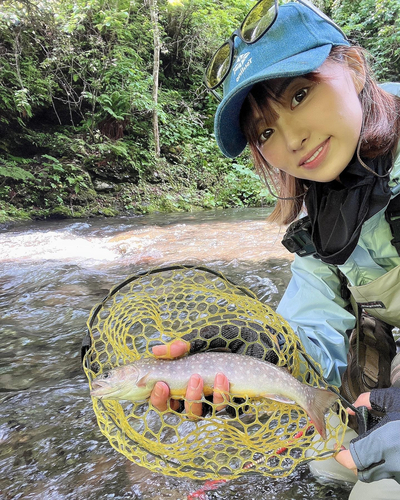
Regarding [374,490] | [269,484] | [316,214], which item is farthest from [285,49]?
[269,484]

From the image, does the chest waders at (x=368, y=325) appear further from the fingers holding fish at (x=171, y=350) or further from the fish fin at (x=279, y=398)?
the fingers holding fish at (x=171, y=350)

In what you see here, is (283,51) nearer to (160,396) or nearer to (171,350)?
(171,350)

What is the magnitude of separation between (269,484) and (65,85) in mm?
13496

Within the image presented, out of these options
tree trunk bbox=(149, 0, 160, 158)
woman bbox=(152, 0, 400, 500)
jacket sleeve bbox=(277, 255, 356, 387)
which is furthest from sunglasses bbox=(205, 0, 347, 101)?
tree trunk bbox=(149, 0, 160, 158)

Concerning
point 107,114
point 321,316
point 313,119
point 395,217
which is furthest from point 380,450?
point 107,114

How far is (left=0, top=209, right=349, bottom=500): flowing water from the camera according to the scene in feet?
6.56

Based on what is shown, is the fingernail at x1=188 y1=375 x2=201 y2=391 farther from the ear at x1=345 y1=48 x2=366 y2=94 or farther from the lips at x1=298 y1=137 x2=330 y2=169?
the ear at x1=345 y1=48 x2=366 y2=94

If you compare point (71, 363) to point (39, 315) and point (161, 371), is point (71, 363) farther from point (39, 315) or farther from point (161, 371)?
point (161, 371)

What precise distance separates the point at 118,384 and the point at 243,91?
142 centimetres

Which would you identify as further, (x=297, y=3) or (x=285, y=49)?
(x=297, y=3)

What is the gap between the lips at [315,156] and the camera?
1631 mm

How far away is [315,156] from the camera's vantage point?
1.65 meters

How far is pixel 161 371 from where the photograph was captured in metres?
1.74

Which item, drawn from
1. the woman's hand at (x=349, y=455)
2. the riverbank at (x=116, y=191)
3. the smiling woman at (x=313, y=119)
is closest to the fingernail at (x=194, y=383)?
the woman's hand at (x=349, y=455)
